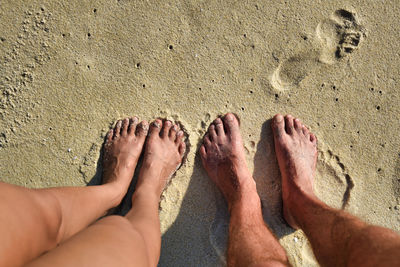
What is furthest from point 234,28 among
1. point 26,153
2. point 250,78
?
point 26,153

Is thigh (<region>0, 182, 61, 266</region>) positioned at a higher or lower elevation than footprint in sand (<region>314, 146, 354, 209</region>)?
higher

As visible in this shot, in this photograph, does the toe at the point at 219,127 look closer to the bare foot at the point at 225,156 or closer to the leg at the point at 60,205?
the bare foot at the point at 225,156

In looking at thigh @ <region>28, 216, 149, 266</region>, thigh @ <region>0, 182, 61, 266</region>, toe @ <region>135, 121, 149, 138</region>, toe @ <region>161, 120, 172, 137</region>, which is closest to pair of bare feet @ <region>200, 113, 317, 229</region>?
toe @ <region>161, 120, 172, 137</region>

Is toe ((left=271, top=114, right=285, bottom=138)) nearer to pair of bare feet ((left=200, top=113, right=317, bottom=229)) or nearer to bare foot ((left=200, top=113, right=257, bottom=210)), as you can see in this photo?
pair of bare feet ((left=200, top=113, right=317, bottom=229))

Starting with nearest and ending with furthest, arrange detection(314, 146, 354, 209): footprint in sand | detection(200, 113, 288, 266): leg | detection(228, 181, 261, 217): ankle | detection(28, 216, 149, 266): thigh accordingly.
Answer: detection(28, 216, 149, 266): thigh, detection(200, 113, 288, 266): leg, detection(228, 181, 261, 217): ankle, detection(314, 146, 354, 209): footprint in sand

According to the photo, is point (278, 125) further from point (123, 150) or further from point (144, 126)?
point (123, 150)

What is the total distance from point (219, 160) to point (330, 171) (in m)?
0.67

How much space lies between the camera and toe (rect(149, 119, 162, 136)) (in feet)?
6.01

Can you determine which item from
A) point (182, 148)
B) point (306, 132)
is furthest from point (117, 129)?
point (306, 132)

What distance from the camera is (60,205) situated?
52.4 inches

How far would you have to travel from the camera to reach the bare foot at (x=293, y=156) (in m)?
1.73

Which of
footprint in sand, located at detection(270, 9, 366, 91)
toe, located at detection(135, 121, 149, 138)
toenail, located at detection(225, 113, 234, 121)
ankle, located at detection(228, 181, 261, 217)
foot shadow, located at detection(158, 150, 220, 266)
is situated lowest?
foot shadow, located at detection(158, 150, 220, 266)

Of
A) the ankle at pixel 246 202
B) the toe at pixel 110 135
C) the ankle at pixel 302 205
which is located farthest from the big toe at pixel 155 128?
the ankle at pixel 302 205

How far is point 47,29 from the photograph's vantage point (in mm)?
1774
